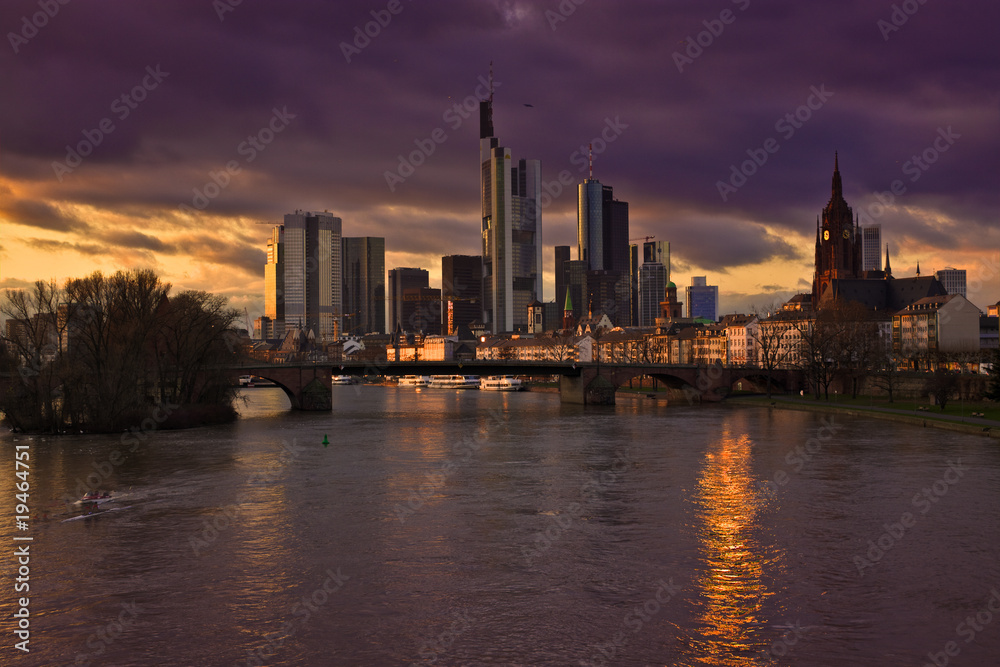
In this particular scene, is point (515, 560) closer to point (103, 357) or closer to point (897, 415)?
point (103, 357)

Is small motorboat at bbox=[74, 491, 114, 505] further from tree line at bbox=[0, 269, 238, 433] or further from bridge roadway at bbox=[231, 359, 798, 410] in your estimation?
bridge roadway at bbox=[231, 359, 798, 410]

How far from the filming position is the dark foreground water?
80.1ft

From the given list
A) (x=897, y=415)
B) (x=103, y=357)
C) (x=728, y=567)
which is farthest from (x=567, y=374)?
(x=728, y=567)

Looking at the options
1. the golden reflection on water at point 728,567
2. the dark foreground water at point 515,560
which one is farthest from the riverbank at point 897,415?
the golden reflection on water at point 728,567

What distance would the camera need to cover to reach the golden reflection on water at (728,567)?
964 inches

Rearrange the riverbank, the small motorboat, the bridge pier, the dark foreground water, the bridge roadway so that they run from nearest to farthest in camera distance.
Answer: the dark foreground water
the small motorboat
the riverbank
the bridge roadway
the bridge pier

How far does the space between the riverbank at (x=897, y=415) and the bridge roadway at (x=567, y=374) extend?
380 inches

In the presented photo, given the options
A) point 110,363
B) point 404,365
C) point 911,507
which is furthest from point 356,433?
point 911,507

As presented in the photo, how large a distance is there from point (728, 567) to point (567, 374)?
109 meters

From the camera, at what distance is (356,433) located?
277 ft

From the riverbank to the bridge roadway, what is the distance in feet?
31.6

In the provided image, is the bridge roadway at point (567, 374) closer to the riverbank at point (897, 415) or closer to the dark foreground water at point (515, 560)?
the riverbank at point (897, 415)

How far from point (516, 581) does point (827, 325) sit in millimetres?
118655

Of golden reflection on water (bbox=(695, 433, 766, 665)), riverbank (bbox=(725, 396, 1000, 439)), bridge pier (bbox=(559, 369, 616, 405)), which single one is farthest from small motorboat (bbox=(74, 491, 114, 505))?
bridge pier (bbox=(559, 369, 616, 405))
